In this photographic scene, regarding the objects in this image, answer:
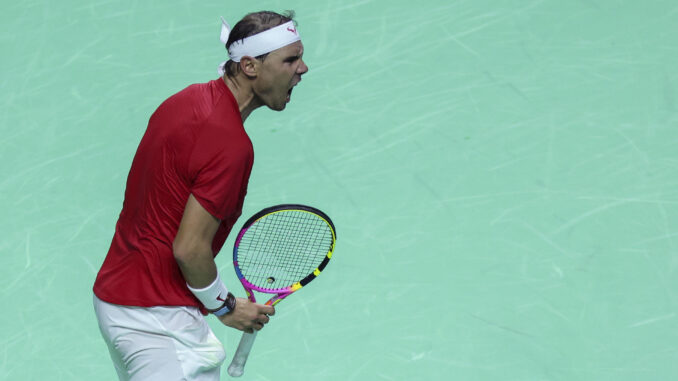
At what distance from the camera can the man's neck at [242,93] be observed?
2.78 meters

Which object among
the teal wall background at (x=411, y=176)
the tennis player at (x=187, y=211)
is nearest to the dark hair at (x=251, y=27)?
the tennis player at (x=187, y=211)

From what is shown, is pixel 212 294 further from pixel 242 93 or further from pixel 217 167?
pixel 242 93

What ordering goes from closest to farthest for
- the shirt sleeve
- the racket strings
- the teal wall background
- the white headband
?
the shirt sleeve < the white headband < the racket strings < the teal wall background

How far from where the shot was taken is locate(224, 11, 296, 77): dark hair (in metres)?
2.80

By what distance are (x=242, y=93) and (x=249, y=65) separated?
79 millimetres

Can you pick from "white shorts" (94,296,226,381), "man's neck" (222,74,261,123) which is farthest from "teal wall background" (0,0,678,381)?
"man's neck" (222,74,261,123)

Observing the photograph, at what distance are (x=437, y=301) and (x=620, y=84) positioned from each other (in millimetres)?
1646

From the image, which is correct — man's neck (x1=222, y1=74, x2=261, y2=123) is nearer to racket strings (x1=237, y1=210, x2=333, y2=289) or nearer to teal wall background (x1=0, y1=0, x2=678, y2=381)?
racket strings (x1=237, y1=210, x2=333, y2=289)

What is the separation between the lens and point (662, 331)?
425cm

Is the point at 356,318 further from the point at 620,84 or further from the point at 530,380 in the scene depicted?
the point at 620,84

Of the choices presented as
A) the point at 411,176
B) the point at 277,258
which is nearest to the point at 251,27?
the point at 277,258

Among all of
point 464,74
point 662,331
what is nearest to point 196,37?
point 464,74

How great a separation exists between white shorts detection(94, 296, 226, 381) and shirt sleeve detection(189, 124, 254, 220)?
412 mm

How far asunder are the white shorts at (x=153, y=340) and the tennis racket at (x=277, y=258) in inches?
11.9
